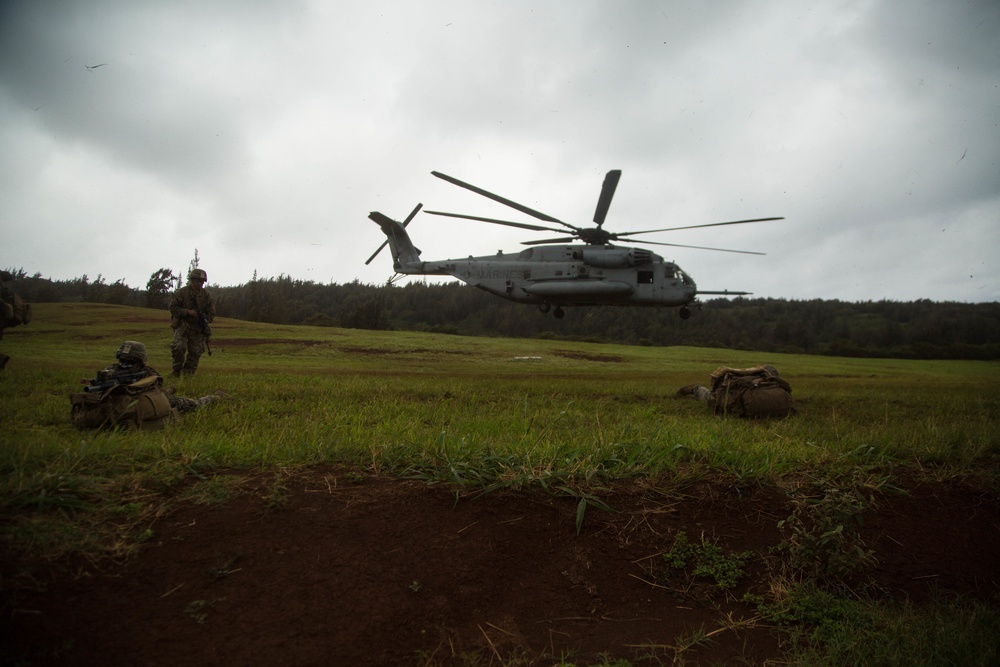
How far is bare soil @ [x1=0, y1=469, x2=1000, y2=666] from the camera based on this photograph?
2150 mm

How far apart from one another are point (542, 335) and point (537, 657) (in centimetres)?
2549

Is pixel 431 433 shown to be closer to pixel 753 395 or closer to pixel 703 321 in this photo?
pixel 753 395

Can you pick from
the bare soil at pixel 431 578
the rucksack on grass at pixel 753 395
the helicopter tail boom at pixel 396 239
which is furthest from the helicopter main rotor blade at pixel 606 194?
the bare soil at pixel 431 578

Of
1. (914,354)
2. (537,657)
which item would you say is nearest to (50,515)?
(537,657)

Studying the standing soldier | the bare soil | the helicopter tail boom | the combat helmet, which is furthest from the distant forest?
the bare soil

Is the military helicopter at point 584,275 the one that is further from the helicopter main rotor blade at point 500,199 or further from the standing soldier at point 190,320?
the standing soldier at point 190,320

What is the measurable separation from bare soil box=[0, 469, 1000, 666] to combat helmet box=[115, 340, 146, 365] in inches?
150

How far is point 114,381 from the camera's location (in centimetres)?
541

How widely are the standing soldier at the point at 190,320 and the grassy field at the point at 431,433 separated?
1.88 ft

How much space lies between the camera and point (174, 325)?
378 inches

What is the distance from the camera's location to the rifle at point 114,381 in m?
5.18

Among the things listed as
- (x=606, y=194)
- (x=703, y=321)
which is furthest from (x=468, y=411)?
(x=703, y=321)

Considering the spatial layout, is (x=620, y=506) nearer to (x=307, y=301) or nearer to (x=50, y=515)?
(x=50, y=515)

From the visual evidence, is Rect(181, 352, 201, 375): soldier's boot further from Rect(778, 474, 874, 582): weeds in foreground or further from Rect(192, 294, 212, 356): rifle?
Rect(778, 474, 874, 582): weeds in foreground
